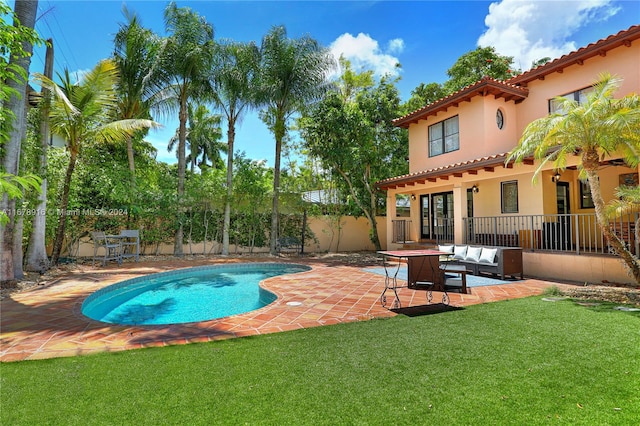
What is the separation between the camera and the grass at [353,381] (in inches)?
120

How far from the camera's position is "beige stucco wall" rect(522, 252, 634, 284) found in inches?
368

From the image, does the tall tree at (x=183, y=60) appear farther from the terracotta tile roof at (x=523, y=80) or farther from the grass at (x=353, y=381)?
the grass at (x=353, y=381)

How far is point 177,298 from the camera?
952 centimetres

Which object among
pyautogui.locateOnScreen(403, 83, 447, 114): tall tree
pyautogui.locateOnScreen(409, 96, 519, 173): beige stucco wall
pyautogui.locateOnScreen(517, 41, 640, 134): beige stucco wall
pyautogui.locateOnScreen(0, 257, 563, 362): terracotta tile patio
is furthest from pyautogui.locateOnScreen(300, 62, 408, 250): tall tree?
pyautogui.locateOnScreen(0, 257, 563, 362): terracotta tile patio

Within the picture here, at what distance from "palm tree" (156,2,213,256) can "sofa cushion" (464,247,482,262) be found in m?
12.9

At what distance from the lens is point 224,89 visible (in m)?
17.1

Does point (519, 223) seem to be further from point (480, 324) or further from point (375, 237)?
point (480, 324)

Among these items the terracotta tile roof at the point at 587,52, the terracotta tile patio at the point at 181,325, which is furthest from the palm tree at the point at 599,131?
the terracotta tile roof at the point at 587,52

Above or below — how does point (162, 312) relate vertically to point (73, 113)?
below

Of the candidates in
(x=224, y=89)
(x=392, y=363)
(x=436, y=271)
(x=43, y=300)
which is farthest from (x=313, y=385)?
(x=224, y=89)

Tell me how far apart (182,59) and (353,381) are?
1631 cm

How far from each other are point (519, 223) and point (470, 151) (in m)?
3.56

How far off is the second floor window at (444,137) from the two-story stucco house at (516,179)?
5cm

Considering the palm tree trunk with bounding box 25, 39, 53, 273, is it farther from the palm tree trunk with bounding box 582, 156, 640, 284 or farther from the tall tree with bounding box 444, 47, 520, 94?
the tall tree with bounding box 444, 47, 520, 94
